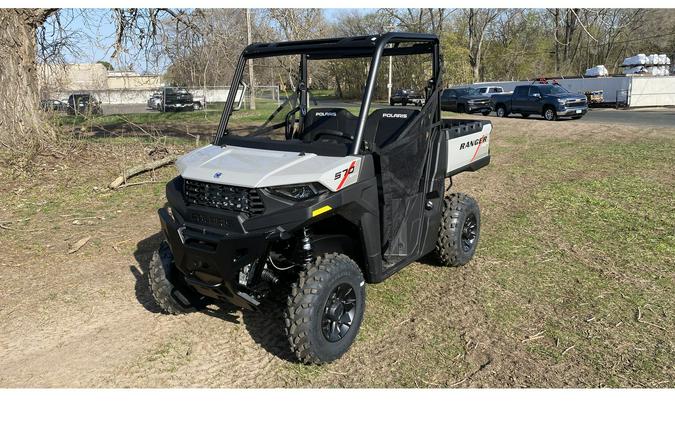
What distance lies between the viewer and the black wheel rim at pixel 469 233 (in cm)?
536

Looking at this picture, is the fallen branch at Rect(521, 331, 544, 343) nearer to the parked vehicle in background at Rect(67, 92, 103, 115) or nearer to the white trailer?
the parked vehicle in background at Rect(67, 92, 103, 115)

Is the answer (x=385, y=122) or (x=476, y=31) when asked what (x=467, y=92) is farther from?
(x=476, y=31)

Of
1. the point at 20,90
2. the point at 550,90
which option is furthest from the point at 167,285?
the point at 550,90

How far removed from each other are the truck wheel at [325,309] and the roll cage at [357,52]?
809mm

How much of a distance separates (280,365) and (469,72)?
4333cm

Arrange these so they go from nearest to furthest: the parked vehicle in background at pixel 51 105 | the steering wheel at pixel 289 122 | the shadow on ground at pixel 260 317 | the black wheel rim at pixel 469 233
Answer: the shadow on ground at pixel 260 317 → the steering wheel at pixel 289 122 → the black wheel rim at pixel 469 233 → the parked vehicle in background at pixel 51 105

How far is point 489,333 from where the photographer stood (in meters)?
4.03

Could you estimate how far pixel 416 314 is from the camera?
4.37m

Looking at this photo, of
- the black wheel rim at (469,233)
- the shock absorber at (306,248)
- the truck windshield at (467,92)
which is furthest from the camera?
the truck windshield at (467,92)

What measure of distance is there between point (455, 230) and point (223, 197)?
238cm

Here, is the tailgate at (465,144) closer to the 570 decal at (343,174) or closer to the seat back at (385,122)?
the seat back at (385,122)

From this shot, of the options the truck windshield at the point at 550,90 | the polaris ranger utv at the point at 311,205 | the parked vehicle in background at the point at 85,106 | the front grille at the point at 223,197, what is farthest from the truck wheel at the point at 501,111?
the front grille at the point at 223,197

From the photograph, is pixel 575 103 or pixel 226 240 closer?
pixel 226 240

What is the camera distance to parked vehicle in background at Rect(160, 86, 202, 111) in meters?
27.1
